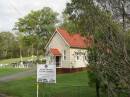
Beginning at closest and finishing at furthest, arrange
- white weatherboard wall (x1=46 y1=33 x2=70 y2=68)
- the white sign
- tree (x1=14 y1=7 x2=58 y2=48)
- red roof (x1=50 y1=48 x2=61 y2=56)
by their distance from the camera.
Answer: the white sign → white weatherboard wall (x1=46 y1=33 x2=70 y2=68) → red roof (x1=50 y1=48 x2=61 y2=56) → tree (x1=14 y1=7 x2=58 y2=48)

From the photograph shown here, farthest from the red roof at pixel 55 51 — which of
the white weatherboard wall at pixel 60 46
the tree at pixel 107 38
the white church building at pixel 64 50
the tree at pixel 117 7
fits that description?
the tree at pixel 117 7

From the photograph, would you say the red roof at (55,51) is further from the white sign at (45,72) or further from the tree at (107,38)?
the tree at (107,38)

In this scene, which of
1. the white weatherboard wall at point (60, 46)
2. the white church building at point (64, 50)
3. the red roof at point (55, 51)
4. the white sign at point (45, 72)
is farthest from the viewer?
the red roof at point (55, 51)

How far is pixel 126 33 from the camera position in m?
7.30

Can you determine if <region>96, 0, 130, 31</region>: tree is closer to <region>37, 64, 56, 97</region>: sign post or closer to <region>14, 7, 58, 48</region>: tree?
<region>37, 64, 56, 97</region>: sign post

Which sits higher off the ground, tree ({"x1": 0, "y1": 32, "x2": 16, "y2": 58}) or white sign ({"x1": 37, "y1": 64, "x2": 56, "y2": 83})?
tree ({"x1": 0, "y1": 32, "x2": 16, "y2": 58})

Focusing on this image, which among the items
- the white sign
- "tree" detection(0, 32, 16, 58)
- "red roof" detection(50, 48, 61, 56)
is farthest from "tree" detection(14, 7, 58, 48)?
the white sign

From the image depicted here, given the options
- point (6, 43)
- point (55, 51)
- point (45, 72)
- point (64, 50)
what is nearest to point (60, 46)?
point (64, 50)

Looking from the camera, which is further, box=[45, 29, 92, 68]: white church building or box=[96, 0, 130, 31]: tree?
box=[45, 29, 92, 68]: white church building

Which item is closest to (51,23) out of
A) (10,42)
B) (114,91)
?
(10,42)

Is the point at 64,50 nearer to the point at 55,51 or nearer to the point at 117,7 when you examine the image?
the point at 55,51

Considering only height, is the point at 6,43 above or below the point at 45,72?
above

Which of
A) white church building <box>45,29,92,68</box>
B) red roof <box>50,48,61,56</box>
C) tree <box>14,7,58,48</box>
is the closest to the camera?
white church building <box>45,29,92,68</box>

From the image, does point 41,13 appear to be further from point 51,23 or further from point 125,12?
point 125,12
